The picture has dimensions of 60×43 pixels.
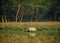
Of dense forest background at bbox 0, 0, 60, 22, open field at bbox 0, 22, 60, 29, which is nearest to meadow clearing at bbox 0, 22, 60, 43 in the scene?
open field at bbox 0, 22, 60, 29

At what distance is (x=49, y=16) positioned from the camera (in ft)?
11.6

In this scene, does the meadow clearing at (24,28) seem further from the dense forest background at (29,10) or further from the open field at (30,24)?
the dense forest background at (29,10)

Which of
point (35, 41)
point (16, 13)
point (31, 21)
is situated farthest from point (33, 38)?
point (16, 13)

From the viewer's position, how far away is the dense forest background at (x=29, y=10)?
357 centimetres

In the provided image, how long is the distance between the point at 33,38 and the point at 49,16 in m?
0.60

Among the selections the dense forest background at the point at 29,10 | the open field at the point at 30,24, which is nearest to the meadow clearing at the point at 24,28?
the open field at the point at 30,24

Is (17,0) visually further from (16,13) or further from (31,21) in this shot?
(31,21)

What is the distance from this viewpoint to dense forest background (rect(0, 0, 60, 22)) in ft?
11.7

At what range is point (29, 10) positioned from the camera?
3.67 m

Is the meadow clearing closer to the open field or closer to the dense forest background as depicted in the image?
the open field

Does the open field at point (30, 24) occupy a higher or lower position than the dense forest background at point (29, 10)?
lower

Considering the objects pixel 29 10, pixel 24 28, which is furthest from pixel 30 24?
pixel 29 10

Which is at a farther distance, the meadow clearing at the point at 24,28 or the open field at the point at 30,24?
the open field at the point at 30,24

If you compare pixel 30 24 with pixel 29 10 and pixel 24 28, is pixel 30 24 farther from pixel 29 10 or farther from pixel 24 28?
pixel 29 10
